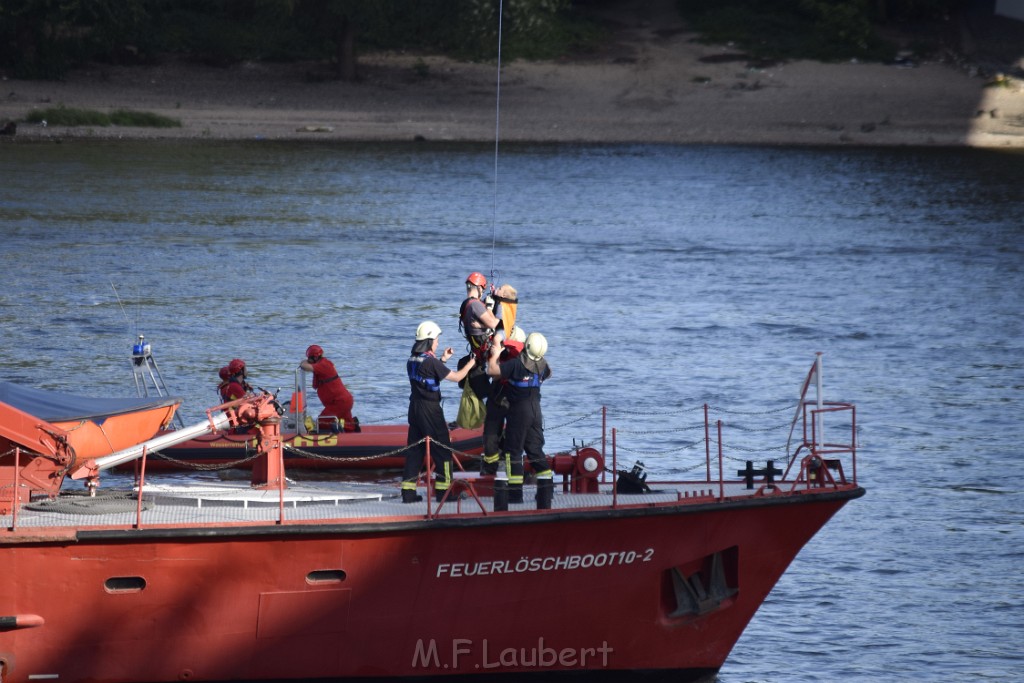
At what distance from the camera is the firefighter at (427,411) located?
13.1m

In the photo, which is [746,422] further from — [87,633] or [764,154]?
[764,154]

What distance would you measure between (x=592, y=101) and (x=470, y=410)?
162 ft

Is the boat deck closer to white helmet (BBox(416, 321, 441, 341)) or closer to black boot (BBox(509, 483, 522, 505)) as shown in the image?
black boot (BBox(509, 483, 522, 505))

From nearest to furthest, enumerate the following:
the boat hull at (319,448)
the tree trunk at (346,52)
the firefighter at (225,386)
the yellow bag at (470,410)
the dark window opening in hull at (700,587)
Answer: the dark window opening in hull at (700,587) < the yellow bag at (470,410) < the firefighter at (225,386) < the boat hull at (319,448) < the tree trunk at (346,52)

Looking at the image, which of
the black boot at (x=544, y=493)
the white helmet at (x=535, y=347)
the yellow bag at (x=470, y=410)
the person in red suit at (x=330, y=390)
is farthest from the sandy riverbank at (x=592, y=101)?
→ the black boot at (x=544, y=493)

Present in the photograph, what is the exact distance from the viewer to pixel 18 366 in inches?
1025

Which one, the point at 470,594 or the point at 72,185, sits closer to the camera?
the point at 470,594

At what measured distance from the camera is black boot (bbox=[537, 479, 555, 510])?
12.7 meters

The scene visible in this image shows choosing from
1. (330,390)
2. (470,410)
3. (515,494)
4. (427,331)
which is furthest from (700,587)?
(330,390)

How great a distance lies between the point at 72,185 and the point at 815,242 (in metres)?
22.4

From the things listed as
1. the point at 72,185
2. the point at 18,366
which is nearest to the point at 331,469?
the point at 18,366

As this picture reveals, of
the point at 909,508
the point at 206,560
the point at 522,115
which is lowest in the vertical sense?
the point at 909,508

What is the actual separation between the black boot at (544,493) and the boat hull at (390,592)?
9.2 inches

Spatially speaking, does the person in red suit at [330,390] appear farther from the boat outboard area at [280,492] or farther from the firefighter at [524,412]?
the firefighter at [524,412]
